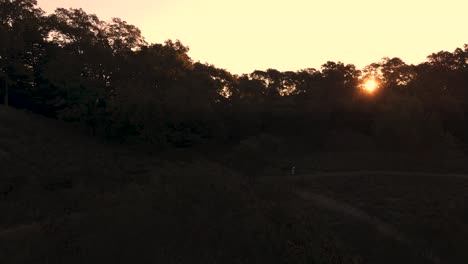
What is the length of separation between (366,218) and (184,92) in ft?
68.4

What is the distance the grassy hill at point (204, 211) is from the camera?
1697 cm

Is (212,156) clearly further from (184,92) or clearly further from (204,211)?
(204,211)

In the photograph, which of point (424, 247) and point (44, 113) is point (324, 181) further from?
point (44, 113)

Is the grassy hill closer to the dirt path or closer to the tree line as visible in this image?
the dirt path

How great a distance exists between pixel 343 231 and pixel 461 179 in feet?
51.7

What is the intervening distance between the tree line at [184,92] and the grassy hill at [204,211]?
4.80m

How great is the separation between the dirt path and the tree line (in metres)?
15.4

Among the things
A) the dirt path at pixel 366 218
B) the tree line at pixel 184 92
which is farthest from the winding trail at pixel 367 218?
the tree line at pixel 184 92

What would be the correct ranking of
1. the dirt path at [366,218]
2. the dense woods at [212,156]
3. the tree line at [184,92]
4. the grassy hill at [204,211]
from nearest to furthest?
the grassy hill at [204,211]
the dense woods at [212,156]
the dirt path at [366,218]
the tree line at [184,92]

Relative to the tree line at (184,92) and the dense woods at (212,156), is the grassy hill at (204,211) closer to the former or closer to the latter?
the dense woods at (212,156)

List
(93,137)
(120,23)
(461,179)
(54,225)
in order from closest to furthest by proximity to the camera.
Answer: (54,225), (461,179), (93,137), (120,23)

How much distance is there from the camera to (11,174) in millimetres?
27469

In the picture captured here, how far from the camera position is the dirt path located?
22906mm

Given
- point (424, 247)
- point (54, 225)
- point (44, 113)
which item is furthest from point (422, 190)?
point (44, 113)
